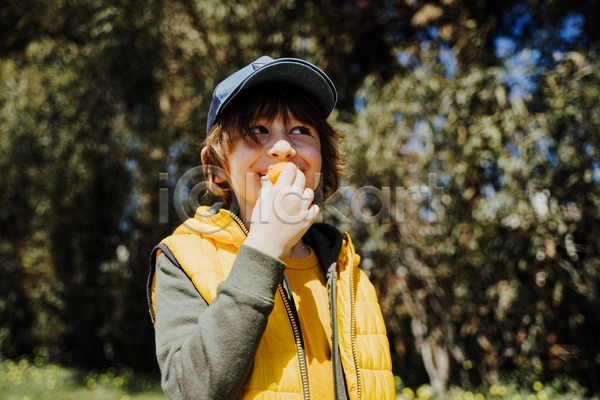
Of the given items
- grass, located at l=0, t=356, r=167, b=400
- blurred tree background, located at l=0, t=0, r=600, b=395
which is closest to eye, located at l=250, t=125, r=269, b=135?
blurred tree background, located at l=0, t=0, r=600, b=395

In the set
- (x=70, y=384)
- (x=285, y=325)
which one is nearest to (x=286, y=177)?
(x=285, y=325)

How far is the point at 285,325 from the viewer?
86cm

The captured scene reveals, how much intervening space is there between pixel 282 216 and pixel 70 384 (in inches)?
184

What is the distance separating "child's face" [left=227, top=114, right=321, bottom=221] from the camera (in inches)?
38.2

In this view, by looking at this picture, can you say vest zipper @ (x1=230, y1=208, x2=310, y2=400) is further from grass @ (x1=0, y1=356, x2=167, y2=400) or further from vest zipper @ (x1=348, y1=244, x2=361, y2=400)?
grass @ (x1=0, y1=356, x2=167, y2=400)

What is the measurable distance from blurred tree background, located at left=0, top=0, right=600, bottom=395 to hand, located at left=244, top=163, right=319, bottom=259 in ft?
7.21

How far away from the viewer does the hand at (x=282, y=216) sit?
29.9 inches

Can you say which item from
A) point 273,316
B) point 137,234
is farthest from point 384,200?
point 273,316

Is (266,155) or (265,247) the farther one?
(266,155)

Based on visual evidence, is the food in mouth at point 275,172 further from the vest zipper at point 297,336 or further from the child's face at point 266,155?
the vest zipper at point 297,336

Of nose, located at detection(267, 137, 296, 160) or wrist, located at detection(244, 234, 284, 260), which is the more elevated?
nose, located at detection(267, 137, 296, 160)

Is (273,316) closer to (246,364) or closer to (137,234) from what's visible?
(246,364)

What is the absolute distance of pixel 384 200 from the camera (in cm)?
351

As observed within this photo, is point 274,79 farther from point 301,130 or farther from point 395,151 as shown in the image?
point 395,151
